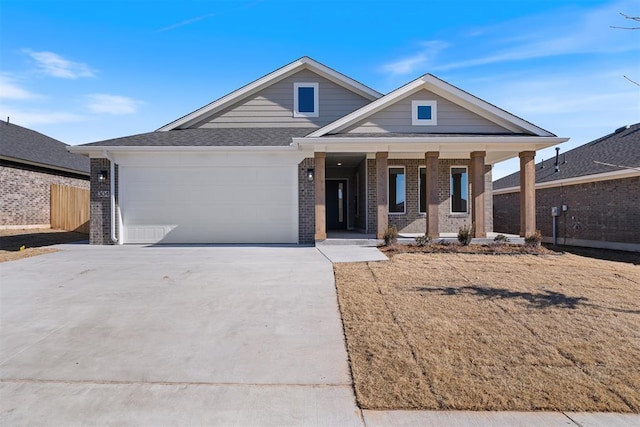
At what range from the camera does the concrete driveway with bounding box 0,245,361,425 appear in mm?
2908

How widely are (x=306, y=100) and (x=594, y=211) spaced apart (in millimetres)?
12328

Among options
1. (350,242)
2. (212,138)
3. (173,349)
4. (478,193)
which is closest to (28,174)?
(212,138)

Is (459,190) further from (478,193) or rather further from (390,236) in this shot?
(390,236)

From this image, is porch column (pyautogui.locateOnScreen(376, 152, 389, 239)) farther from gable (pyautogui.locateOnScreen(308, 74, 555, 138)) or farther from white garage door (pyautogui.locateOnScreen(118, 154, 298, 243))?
white garage door (pyautogui.locateOnScreen(118, 154, 298, 243))

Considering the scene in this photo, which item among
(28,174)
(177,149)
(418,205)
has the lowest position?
(418,205)

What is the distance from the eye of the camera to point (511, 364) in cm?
357

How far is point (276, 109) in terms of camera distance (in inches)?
579

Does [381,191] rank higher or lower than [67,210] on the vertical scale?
higher

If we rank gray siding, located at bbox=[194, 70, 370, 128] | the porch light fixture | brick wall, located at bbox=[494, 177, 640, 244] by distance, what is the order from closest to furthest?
the porch light fixture, brick wall, located at bbox=[494, 177, 640, 244], gray siding, located at bbox=[194, 70, 370, 128]

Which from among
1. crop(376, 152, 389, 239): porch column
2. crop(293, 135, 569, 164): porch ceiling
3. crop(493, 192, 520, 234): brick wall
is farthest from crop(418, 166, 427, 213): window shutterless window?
crop(493, 192, 520, 234): brick wall

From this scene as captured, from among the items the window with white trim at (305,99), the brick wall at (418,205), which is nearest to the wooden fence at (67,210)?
the window with white trim at (305,99)

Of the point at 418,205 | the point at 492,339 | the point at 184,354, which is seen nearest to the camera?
the point at 184,354

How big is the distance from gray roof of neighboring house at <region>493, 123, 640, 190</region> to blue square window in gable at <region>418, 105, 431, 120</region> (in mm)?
6956

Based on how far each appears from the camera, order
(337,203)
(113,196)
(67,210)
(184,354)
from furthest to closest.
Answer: (67,210)
(337,203)
(113,196)
(184,354)
